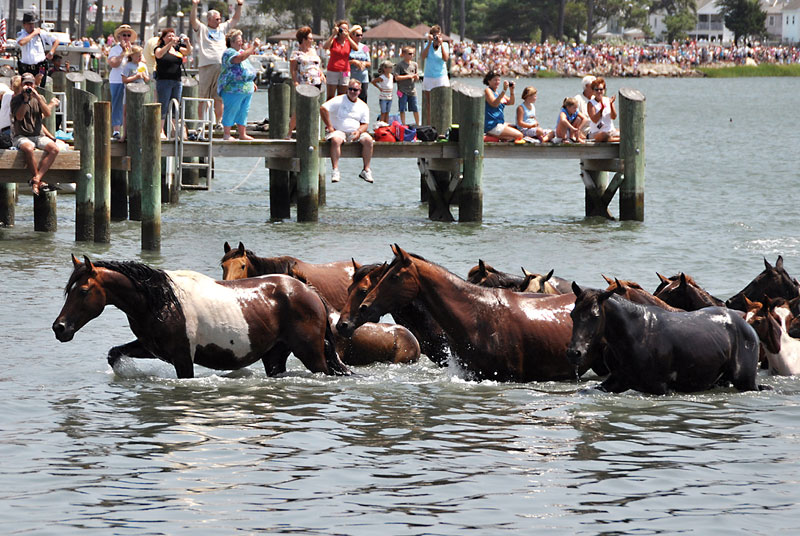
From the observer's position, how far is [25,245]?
2312 centimetres

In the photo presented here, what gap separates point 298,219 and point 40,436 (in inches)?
594

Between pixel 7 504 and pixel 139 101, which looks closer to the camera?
pixel 7 504

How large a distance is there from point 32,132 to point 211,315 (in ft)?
33.2

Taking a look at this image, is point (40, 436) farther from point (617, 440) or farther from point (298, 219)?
point (298, 219)

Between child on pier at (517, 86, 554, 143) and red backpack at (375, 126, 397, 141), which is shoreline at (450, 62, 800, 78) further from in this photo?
red backpack at (375, 126, 397, 141)

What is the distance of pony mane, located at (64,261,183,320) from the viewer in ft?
40.7

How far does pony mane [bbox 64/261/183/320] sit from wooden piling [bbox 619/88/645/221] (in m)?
14.3

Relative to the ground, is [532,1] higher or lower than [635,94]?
higher

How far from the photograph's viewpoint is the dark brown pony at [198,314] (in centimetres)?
1238

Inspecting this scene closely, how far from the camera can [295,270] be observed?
45.6 ft

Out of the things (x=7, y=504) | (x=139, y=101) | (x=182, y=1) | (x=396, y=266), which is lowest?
(x=7, y=504)

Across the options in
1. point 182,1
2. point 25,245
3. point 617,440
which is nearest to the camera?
point 617,440

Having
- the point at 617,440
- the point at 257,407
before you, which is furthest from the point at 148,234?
the point at 617,440

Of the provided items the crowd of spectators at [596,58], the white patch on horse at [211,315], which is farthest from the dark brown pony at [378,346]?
the crowd of spectators at [596,58]
